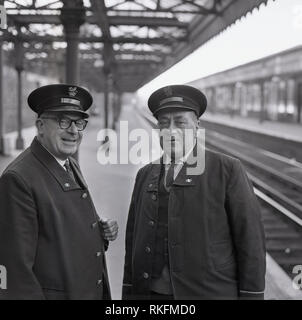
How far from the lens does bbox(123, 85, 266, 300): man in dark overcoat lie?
93.0 inches

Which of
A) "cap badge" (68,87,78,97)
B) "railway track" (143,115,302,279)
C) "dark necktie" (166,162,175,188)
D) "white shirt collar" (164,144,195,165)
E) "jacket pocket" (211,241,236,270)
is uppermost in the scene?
"cap badge" (68,87,78,97)

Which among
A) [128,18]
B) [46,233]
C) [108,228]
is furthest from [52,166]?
[128,18]

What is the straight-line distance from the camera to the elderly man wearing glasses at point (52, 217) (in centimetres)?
209

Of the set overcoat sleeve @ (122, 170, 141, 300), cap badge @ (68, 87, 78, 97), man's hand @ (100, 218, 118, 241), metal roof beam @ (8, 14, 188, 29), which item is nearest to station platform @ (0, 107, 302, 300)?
overcoat sleeve @ (122, 170, 141, 300)

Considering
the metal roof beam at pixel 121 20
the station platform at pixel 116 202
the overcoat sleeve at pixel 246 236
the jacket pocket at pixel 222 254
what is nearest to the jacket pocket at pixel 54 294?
the jacket pocket at pixel 222 254

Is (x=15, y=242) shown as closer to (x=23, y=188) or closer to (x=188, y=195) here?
(x=23, y=188)

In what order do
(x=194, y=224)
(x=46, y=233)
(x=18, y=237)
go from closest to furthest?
(x=18, y=237), (x=46, y=233), (x=194, y=224)

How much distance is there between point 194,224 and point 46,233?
2.40 ft

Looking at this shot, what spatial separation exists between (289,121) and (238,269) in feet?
94.3

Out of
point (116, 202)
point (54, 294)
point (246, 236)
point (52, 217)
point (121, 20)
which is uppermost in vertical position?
point (121, 20)

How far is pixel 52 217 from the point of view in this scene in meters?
2.20

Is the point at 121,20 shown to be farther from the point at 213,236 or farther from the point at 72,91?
the point at 213,236

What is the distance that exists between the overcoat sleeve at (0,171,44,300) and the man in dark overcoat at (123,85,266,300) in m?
0.62

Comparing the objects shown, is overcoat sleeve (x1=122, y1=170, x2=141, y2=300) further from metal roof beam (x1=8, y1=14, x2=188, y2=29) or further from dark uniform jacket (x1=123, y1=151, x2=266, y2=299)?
metal roof beam (x1=8, y1=14, x2=188, y2=29)
